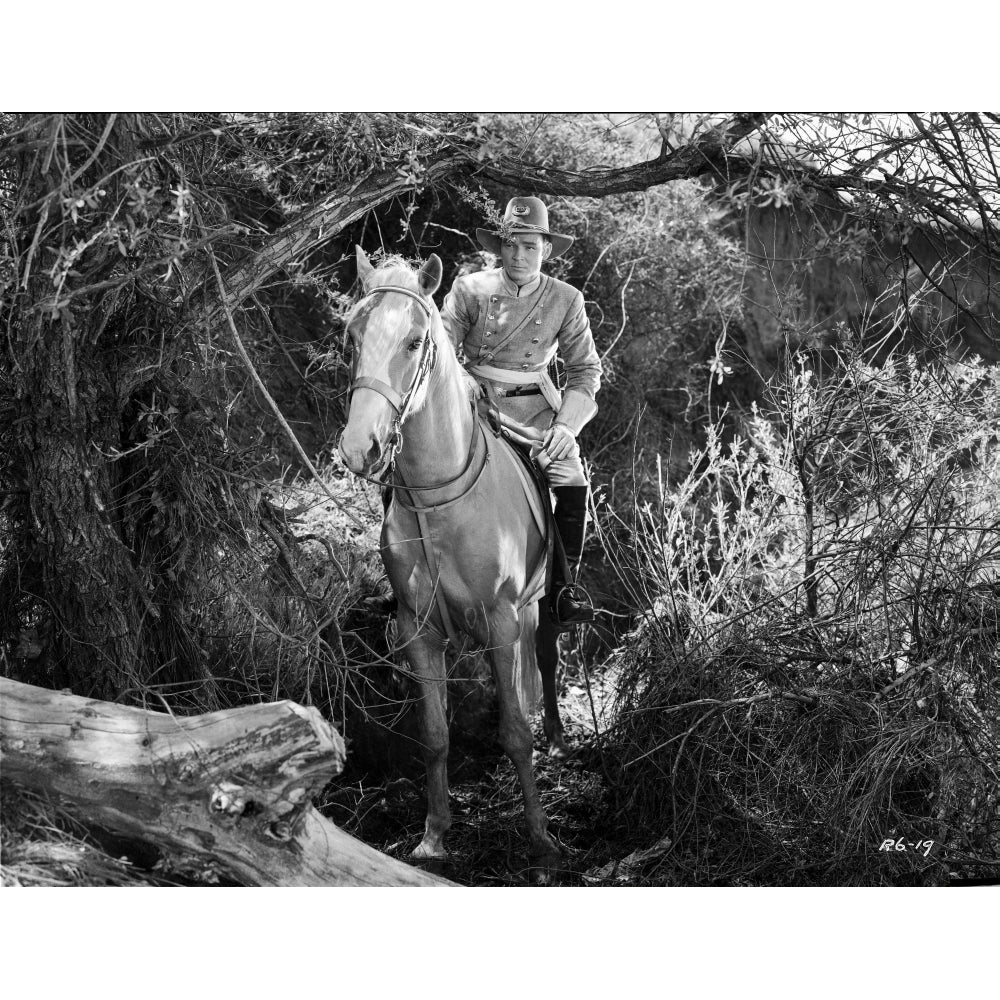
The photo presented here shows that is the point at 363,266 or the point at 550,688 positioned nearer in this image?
A: the point at 363,266

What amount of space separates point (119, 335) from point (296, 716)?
1.69 m

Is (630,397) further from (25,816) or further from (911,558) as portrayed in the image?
(25,816)

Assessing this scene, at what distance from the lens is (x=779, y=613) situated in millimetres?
4621

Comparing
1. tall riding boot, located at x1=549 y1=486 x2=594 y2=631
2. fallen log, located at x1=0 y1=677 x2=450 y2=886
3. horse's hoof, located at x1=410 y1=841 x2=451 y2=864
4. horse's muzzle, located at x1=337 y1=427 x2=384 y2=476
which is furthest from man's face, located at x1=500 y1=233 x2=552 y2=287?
horse's hoof, located at x1=410 y1=841 x2=451 y2=864

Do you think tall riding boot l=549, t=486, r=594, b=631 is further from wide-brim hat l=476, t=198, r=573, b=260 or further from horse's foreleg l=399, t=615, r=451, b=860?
wide-brim hat l=476, t=198, r=573, b=260

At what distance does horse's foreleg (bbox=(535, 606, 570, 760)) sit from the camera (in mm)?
5156

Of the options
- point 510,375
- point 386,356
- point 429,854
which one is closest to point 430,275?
point 386,356

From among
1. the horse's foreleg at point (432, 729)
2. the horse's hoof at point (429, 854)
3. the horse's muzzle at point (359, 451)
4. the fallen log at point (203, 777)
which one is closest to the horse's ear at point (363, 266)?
the horse's muzzle at point (359, 451)

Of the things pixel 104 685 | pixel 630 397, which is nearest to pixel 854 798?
pixel 104 685

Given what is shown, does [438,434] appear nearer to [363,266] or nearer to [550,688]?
[363,266]

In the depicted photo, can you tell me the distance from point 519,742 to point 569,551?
2.77ft

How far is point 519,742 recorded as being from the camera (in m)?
4.06

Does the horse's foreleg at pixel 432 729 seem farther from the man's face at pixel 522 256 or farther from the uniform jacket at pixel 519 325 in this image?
the man's face at pixel 522 256

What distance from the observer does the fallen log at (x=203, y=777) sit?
3.05 metres
